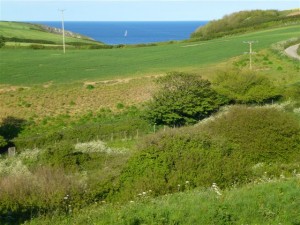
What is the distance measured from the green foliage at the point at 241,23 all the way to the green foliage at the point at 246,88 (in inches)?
2026

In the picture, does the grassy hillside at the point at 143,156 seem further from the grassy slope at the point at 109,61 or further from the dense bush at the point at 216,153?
the grassy slope at the point at 109,61

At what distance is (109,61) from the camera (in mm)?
67938

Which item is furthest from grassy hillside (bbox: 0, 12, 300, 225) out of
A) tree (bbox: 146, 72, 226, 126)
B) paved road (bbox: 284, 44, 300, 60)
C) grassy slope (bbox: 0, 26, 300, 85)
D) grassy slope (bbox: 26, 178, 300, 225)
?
paved road (bbox: 284, 44, 300, 60)

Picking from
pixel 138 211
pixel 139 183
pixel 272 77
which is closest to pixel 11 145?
pixel 139 183

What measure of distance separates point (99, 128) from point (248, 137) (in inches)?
565

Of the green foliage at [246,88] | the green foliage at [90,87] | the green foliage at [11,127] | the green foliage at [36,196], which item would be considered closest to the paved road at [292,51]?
the green foliage at [246,88]

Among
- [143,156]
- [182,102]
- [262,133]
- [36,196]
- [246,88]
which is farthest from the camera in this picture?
[246,88]

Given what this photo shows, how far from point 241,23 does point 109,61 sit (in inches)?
2023

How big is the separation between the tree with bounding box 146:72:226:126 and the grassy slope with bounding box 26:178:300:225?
2117 centimetres

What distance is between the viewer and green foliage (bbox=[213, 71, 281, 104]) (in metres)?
41.1

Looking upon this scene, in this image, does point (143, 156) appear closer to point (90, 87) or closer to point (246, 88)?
point (246, 88)

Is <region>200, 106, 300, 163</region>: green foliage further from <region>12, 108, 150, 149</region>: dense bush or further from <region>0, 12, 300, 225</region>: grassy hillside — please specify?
<region>12, 108, 150, 149</region>: dense bush

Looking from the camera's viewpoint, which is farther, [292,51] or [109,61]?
[109,61]

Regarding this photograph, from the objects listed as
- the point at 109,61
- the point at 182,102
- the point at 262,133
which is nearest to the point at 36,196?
the point at 262,133
